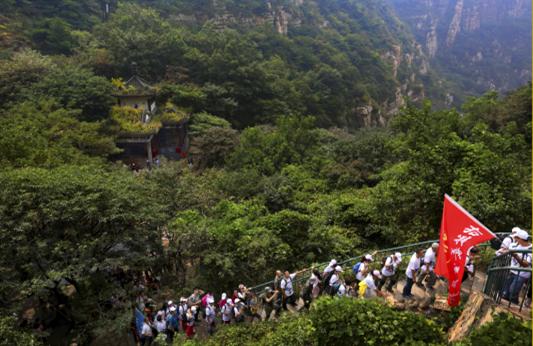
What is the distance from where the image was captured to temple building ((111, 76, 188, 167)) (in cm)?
2909

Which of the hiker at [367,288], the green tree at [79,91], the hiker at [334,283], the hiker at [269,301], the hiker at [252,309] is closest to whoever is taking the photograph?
the hiker at [367,288]

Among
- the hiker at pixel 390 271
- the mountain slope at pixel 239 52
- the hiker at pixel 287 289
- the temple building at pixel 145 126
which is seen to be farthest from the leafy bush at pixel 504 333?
the mountain slope at pixel 239 52

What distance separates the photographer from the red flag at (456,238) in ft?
21.9

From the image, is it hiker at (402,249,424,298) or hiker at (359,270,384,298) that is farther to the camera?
hiker at (402,249,424,298)

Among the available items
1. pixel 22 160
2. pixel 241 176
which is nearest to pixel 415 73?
pixel 241 176

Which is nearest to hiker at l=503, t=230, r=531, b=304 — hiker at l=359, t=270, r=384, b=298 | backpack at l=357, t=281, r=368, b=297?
hiker at l=359, t=270, r=384, b=298

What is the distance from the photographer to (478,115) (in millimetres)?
26672

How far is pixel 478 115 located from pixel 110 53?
1222 inches

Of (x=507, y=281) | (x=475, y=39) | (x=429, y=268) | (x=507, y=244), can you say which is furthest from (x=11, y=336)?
(x=475, y=39)

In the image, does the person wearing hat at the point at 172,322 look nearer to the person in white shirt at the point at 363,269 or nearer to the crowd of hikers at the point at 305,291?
the crowd of hikers at the point at 305,291

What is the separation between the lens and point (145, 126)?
29.6m

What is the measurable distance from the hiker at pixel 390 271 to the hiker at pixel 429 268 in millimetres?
578

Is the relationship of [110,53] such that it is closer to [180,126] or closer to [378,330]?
[180,126]

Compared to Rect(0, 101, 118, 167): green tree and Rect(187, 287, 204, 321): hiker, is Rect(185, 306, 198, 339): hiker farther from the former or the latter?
Rect(0, 101, 118, 167): green tree
